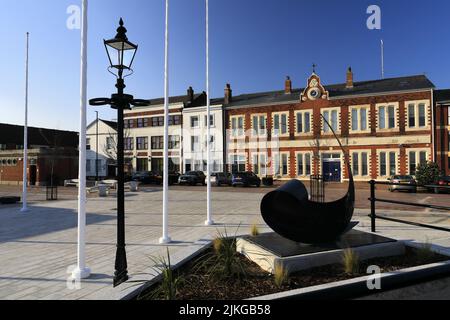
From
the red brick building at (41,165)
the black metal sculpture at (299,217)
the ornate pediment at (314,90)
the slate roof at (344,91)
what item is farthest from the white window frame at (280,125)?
the black metal sculpture at (299,217)

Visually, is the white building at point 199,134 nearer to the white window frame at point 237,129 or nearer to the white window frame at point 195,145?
the white window frame at point 195,145

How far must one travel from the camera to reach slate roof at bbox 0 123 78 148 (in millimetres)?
56000

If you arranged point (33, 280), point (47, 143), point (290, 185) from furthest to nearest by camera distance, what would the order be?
point (47, 143), point (290, 185), point (33, 280)

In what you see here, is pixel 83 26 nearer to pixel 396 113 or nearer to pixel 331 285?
pixel 331 285

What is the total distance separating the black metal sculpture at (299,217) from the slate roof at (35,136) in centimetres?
5338

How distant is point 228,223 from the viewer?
1080cm

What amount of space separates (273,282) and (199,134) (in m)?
40.7

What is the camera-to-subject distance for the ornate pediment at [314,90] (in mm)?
37969

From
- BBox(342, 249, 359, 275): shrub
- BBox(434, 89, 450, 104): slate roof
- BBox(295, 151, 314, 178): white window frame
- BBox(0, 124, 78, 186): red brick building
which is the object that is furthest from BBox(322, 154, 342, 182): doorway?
BBox(342, 249, 359, 275): shrub

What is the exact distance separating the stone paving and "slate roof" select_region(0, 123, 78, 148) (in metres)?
45.7

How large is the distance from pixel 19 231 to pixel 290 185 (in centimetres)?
844

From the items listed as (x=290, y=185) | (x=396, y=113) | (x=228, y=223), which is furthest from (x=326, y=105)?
(x=290, y=185)
